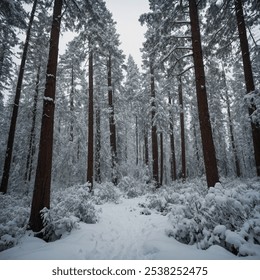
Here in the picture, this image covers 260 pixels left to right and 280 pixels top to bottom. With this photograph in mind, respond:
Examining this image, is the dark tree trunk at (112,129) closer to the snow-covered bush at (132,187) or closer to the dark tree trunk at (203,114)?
the snow-covered bush at (132,187)

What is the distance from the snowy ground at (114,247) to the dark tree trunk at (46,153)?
0.85 m

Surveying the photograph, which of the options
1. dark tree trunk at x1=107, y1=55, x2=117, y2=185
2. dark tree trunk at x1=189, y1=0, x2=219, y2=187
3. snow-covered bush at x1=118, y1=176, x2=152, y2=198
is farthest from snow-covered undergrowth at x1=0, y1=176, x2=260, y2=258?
dark tree trunk at x1=107, y1=55, x2=117, y2=185

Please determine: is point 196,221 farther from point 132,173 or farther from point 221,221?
point 132,173

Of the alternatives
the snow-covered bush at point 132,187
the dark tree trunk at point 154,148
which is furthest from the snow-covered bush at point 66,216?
the dark tree trunk at point 154,148

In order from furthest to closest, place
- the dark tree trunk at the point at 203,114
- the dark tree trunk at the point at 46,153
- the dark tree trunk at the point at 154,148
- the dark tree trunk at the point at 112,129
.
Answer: the dark tree trunk at the point at 112,129 → the dark tree trunk at the point at 154,148 → the dark tree trunk at the point at 203,114 → the dark tree trunk at the point at 46,153

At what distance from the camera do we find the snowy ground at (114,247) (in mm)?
3977

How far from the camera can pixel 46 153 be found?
253 inches

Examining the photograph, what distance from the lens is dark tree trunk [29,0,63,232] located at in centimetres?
591

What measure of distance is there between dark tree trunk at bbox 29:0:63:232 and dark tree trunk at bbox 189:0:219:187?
6002mm

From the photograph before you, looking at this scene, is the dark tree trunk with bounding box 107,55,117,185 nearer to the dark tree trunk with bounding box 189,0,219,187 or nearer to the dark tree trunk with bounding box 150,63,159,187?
the dark tree trunk with bounding box 150,63,159,187

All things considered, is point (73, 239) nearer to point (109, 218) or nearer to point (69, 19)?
point (109, 218)

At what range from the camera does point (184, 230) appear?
15.7 ft

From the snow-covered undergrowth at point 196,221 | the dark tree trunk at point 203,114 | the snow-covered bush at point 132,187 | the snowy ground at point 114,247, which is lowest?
the snowy ground at point 114,247
